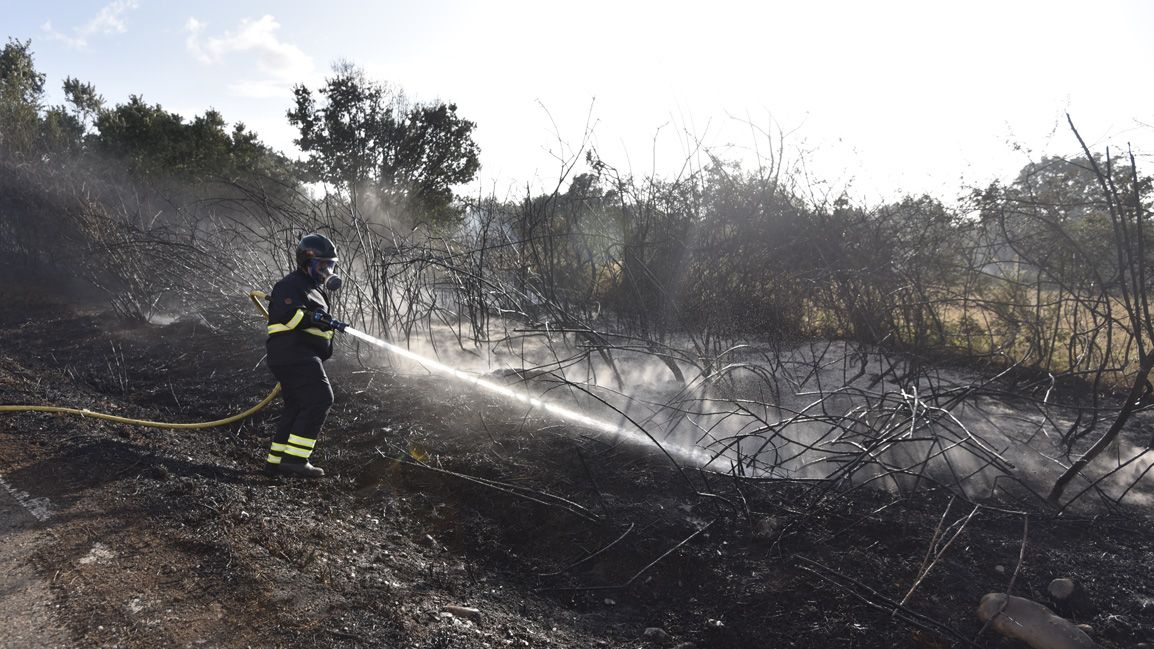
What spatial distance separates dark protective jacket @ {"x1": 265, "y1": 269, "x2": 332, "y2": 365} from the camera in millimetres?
4445

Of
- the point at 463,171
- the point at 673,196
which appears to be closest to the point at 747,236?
the point at 673,196

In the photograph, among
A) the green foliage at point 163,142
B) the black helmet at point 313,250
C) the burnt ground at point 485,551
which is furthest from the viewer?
the green foliage at point 163,142

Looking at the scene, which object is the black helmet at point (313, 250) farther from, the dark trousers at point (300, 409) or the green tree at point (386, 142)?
the green tree at point (386, 142)

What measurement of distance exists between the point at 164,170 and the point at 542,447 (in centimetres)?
1913

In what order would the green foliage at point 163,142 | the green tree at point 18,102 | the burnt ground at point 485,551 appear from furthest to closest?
the green foliage at point 163,142 → the green tree at point 18,102 → the burnt ground at point 485,551

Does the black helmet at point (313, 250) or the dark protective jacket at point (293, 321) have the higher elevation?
the black helmet at point (313, 250)

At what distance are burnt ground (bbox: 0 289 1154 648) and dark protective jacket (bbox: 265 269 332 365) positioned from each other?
0.79 meters

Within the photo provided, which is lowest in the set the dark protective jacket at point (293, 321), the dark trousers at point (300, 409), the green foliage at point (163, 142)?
the dark trousers at point (300, 409)

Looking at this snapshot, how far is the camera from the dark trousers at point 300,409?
4438 millimetres

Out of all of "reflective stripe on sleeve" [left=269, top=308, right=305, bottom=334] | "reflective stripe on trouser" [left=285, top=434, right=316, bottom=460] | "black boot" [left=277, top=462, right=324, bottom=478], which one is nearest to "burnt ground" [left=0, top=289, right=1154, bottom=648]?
"black boot" [left=277, top=462, right=324, bottom=478]

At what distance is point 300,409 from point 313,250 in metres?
1.04

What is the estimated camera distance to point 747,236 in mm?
6723

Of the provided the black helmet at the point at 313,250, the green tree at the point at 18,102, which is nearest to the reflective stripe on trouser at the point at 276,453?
the black helmet at the point at 313,250

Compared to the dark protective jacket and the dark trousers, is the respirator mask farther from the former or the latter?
the dark trousers
